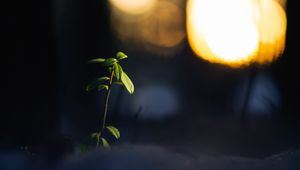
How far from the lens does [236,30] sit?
237 cm

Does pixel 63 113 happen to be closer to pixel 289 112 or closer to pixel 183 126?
pixel 183 126

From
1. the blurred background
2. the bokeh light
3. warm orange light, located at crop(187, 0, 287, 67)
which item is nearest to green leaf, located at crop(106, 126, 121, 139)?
the blurred background

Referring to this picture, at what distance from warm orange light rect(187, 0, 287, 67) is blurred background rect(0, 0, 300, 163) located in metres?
0.04

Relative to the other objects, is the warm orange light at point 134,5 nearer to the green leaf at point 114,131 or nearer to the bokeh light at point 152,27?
the bokeh light at point 152,27

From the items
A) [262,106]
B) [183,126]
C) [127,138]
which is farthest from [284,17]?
[127,138]

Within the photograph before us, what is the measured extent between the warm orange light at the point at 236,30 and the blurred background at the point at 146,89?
0.04 meters

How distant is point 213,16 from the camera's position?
7.71 feet

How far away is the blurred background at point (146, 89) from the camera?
2283mm

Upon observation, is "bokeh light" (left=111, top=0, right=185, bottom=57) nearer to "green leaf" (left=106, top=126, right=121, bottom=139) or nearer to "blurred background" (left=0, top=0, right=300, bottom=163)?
"blurred background" (left=0, top=0, right=300, bottom=163)

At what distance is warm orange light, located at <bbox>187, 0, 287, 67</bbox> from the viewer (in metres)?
2.33

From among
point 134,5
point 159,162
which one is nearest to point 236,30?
point 134,5

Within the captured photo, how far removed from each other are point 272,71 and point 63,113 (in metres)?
1.13

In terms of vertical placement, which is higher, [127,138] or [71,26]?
[71,26]

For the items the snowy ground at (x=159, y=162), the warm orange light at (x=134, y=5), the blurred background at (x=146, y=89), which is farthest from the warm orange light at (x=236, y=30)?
the snowy ground at (x=159, y=162)
